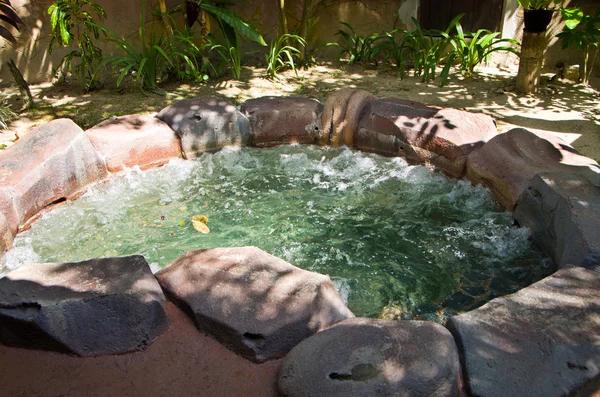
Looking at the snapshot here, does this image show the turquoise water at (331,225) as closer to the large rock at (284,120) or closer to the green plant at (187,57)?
the large rock at (284,120)

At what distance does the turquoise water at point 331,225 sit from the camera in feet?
9.68

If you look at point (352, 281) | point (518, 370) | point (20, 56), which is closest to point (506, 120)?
A: point (352, 281)

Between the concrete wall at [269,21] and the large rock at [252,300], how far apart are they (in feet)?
16.7

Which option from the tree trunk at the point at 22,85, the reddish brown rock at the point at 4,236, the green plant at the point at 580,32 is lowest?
the reddish brown rock at the point at 4,236

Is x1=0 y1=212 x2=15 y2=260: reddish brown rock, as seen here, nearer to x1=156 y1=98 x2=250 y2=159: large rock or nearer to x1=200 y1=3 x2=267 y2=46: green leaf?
x1=156 y1=98 x2=250 y2=159: large rock

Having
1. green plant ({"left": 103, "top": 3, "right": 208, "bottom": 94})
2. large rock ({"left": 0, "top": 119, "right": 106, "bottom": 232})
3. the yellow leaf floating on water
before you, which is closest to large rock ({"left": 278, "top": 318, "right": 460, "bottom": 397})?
the yellow leaf floating on water

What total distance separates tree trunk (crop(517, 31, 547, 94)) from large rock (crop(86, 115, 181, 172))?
3851 mm

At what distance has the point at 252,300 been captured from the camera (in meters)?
2.20

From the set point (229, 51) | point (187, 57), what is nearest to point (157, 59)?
point (187, 57)

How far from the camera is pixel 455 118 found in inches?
162

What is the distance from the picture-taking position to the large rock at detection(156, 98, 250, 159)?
4.49 meters

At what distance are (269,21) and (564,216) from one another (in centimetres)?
556

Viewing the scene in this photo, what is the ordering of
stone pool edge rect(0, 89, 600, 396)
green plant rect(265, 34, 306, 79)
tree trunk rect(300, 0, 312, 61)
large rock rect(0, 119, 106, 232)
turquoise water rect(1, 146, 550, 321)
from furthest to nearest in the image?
1. tree trunk rect(300, 0, 312, 61)
2. green plant rect(265, 34, 306, 79)
3. large rock rect(0, 119, 106, 232)
4. turquoise water rect(1, 146, 550, 321)
5. stone pool edge rect(0, 89, 600, 396)

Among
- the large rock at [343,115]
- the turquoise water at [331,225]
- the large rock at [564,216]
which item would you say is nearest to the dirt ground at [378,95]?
the large rock at [343,115]
